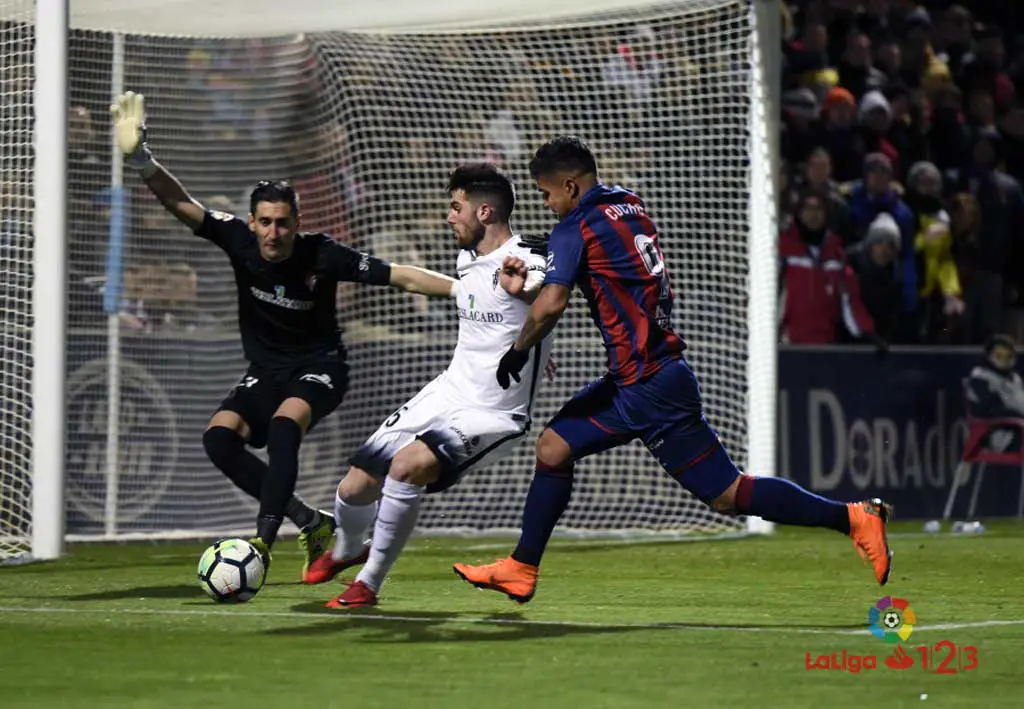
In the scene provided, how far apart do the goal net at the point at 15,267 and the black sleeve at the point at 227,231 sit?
7.05 ft

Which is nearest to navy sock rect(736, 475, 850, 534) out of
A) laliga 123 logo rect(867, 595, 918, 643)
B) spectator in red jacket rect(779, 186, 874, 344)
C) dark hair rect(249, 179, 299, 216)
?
laliga 123 logo rect(867, 595, 918, 643)

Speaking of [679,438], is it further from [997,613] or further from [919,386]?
[919,386]

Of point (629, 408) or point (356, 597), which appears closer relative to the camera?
point (629, 408)

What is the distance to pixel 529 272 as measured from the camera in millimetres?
7863

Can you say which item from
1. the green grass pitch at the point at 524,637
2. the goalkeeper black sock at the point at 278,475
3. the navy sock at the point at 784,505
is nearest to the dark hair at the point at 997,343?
the green grass pitch at the point at 524,637

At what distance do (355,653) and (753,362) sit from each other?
6.89 meters

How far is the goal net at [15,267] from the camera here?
11.2 m

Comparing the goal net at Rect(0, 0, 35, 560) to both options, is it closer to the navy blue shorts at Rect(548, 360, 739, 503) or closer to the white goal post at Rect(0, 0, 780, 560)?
the white goal post at Rect(0, 0, 780, 560)

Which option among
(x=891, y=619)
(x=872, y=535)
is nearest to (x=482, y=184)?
(x=872, y=535)

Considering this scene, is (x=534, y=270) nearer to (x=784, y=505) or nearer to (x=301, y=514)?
(x=784, y=505)

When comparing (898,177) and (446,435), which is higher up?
(898,177)

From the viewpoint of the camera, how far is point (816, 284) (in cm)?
1516

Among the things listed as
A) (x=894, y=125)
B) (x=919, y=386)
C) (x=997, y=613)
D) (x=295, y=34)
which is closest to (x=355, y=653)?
(x=997, y=613)

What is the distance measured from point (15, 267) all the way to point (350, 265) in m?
2.87
